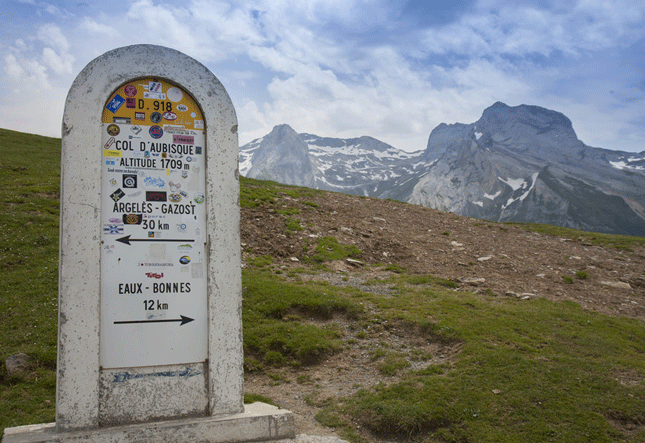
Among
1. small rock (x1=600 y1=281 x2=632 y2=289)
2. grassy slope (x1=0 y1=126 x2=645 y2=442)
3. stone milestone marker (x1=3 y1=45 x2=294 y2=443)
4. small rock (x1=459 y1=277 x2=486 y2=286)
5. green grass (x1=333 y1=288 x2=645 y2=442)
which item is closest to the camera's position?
stone milestone marker (x1=3 y1=45 x2=294 y2=443)

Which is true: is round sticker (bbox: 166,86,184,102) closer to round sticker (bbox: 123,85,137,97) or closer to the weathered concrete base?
round sticker (bbox: 123,85,137,97)

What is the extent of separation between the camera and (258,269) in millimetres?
14609

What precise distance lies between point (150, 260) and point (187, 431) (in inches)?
85.6

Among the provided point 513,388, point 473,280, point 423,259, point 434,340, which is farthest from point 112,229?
point 423,259

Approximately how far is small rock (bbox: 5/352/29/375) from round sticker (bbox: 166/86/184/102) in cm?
597

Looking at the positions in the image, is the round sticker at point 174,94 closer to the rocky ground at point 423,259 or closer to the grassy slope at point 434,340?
the grassy slope at point 434,340

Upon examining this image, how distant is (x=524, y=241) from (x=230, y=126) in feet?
62.2

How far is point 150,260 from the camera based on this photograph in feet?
19.0

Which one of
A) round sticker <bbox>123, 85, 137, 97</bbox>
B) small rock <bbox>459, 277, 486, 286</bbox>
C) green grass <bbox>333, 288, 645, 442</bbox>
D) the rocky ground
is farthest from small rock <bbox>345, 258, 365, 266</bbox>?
round sticker <bbox>123, 85, 137, 97</bbox>

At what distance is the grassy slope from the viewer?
7102 millimetres

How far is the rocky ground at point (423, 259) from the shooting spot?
9.13 m

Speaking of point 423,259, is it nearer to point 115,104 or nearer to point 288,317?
point 288,317

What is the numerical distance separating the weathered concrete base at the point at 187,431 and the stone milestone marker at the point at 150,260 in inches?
0.6

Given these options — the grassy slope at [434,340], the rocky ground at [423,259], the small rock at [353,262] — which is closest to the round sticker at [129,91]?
the grassy slope at [434,340]
